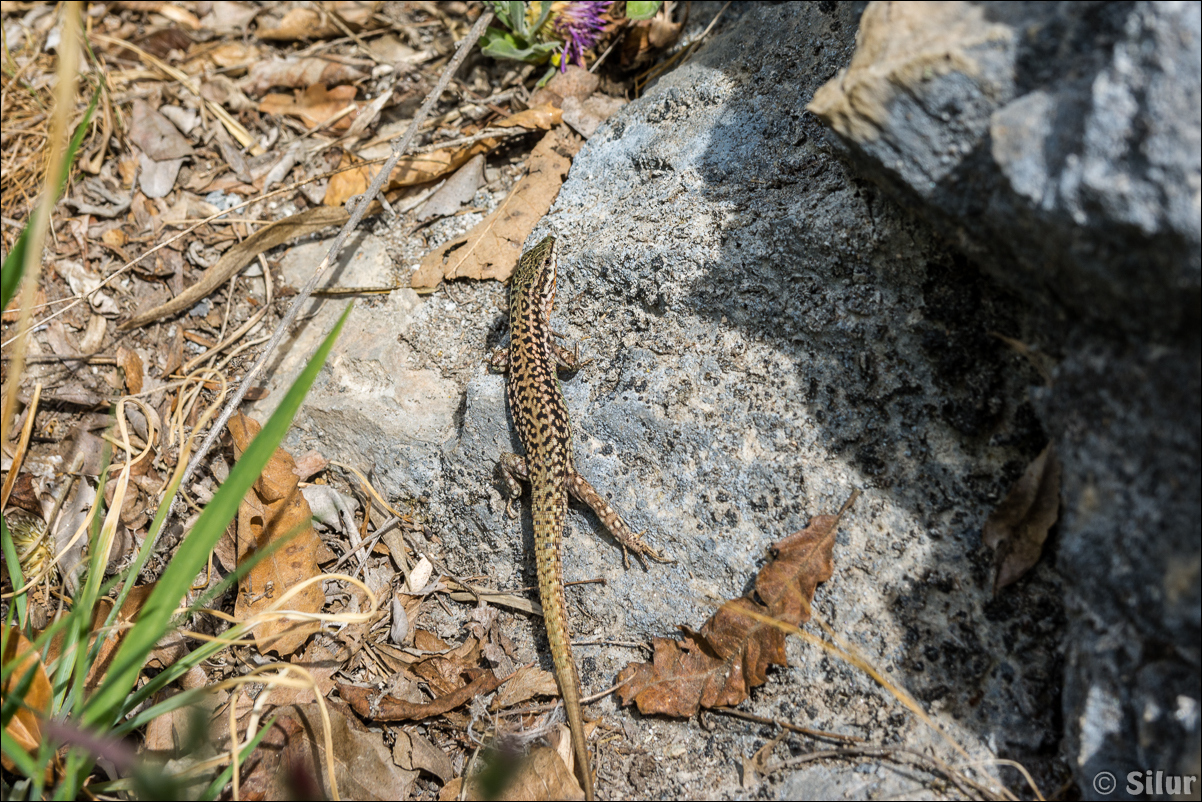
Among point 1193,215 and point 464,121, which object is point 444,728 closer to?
point 1193,215

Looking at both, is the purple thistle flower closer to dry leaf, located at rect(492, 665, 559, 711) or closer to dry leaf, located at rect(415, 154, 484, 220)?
dry leaf, located at rect(415, 154, 484, 220)

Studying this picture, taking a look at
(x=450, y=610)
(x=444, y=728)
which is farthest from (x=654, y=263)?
(x=444, y=728)

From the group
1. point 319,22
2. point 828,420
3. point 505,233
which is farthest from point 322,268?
point 319,22

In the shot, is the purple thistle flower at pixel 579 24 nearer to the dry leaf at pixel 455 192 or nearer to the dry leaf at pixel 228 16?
the dry leaf at pixel 455 192

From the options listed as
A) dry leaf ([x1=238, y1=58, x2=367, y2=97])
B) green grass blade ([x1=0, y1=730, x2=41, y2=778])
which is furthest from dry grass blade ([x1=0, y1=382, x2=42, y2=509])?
dry leaf ([x1=238, y1=58, x2=367, y2=97])

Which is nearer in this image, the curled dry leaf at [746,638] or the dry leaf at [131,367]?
the curled dry leaf at [746,638]

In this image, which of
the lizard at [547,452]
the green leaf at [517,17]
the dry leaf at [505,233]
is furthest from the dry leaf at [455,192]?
the lizard at [547,452]
